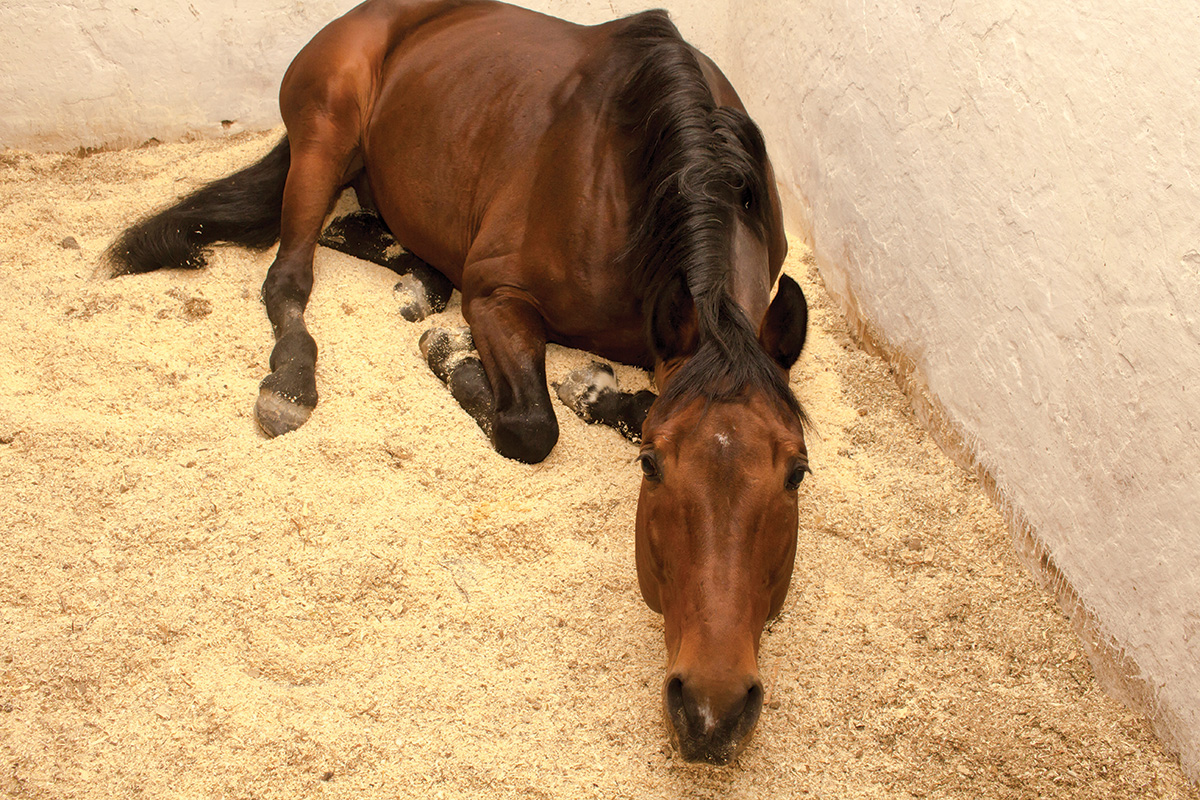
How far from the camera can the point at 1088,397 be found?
7.37 ft

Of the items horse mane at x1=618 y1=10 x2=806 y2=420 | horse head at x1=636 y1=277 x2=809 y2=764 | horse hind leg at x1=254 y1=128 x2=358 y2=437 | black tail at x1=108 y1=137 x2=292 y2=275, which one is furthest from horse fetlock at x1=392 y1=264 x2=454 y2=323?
horse head at x1=636 y1=277 x2=809 y2=764

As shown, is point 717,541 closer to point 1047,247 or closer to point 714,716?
point 714,716

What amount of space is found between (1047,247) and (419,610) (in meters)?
2.01

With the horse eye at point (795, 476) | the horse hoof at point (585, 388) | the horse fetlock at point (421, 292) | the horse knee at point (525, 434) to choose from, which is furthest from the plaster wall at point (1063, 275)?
the horse fetlock at point (421, 292)

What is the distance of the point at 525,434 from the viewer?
282cm

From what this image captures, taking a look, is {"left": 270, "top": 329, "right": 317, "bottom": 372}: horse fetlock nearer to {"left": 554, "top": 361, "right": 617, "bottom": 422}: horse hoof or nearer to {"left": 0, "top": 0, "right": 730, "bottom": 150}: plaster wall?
{"left": 554, "top": 361, "right": 617, "bottom": 422}: horse hoof

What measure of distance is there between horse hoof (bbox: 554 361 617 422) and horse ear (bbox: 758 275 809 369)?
2.97 feet

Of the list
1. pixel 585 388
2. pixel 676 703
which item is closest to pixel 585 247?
pixel 585 388

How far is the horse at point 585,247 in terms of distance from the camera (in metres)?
1.95

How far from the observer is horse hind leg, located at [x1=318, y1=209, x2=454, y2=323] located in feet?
11.8

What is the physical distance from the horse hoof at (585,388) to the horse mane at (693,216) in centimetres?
53

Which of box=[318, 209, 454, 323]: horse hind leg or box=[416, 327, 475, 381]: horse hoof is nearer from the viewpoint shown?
box=[416, 327, 475, 381]: horse hoof

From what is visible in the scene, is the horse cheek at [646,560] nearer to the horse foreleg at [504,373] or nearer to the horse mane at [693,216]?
the horse mane at [693,216]

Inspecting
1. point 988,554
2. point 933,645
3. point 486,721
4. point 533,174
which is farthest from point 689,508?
point 533,174
